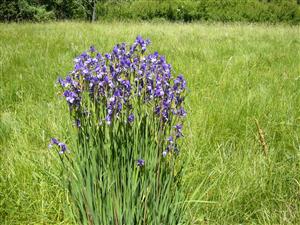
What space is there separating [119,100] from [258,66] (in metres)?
3.59

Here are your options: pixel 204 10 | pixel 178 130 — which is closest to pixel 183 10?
pixel 204 10

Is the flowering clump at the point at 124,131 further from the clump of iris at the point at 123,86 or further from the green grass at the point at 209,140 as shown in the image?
the green grass at the point at 209,140

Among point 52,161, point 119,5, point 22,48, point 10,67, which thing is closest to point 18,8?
point 119,5

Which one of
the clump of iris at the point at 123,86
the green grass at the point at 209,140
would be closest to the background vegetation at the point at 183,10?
the green grass at the point at 209,140

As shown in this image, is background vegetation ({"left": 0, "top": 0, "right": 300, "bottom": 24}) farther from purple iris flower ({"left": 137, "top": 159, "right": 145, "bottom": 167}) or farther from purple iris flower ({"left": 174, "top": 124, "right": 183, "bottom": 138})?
purple iris flower ({"left": 137, "top": 159, "right": 145, "bottom": 167})

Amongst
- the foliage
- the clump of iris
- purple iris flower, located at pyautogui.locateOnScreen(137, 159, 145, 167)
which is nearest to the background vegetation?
the foliage

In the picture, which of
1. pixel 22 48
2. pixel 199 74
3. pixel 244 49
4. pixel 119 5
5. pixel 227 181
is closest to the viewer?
pixel 227 181

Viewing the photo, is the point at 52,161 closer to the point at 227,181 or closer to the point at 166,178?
the point at 166,178

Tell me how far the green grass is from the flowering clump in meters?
0.28

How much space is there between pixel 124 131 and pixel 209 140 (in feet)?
3.52

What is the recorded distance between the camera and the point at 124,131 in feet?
4.60

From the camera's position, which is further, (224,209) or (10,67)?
(10,67)

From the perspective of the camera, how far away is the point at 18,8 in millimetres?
18062

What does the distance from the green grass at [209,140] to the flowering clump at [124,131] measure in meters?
0.28
